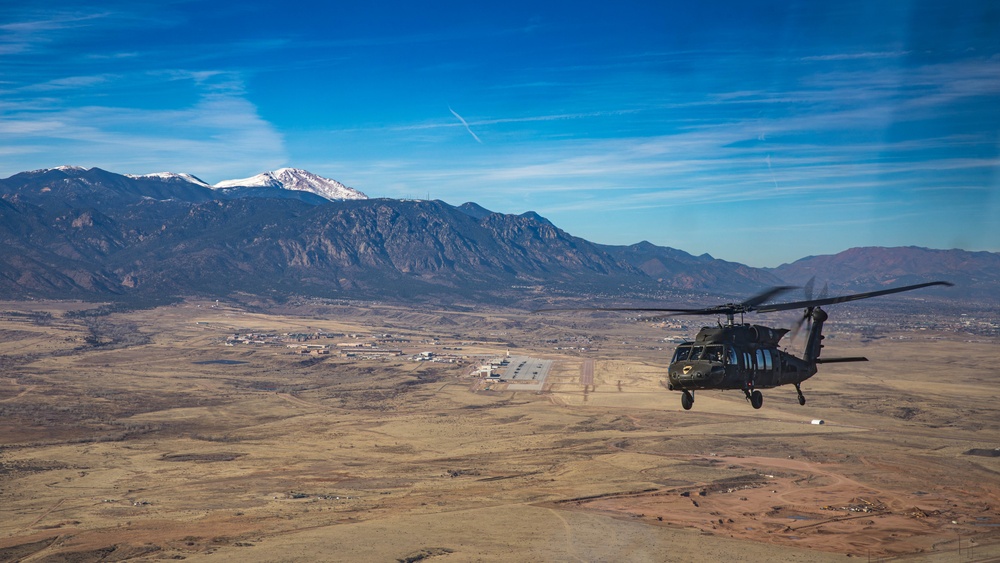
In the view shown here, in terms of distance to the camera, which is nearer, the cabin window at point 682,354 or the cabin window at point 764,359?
the cabin window at point 682,354

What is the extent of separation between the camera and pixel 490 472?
295ft

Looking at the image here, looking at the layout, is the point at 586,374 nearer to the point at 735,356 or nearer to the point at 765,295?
the point at 735,356

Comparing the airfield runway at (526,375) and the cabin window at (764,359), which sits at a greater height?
the cabin window at (764,359)

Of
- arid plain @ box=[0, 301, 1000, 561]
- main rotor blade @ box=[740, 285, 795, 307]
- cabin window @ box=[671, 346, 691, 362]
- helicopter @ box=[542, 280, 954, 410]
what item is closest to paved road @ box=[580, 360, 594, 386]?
arid plain @ box=[0, 301, 1000, 561]

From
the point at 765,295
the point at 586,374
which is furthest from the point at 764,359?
the point at 586,374

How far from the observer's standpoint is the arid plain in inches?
2569

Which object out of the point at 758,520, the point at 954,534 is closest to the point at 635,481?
the point at 758,520

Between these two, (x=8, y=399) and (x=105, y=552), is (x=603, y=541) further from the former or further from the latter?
(x=8, y=399)

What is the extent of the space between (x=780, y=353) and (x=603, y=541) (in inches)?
1214

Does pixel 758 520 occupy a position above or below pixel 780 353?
below

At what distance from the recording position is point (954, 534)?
69.3 metres

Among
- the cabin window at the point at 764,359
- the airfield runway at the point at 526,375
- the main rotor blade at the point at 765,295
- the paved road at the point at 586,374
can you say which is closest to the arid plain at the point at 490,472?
the airfield runway at the point at 526,375

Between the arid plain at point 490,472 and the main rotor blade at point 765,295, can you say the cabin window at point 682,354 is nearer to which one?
the main rotor blade at point 765,295

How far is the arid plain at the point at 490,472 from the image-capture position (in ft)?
214
